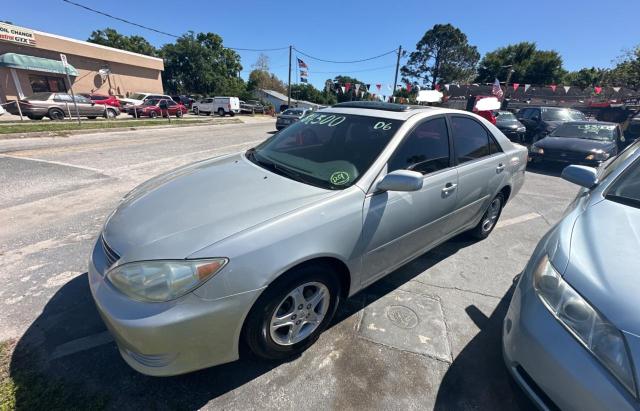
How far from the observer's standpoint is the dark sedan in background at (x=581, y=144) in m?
7.78

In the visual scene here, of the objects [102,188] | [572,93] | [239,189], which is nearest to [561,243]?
[239,189]

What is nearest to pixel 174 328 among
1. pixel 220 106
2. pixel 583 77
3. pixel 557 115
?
pixel 557 115

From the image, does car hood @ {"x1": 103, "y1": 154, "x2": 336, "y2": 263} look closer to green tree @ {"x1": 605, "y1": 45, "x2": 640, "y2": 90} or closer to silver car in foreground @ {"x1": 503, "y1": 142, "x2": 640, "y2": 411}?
silver car in foreground @ {"x1": 503, "y1": 142, "x2": 640, "y2": 411}

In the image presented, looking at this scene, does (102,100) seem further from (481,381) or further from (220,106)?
(481,381)

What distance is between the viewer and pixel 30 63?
2230 centimetres

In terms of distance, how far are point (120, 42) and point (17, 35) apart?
134ft

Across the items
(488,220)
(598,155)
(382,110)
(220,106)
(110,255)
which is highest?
(382,110)

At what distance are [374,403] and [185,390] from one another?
1.14 meters

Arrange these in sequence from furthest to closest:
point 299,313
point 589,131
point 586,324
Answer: point 589,131
point 299,313
point 586,324

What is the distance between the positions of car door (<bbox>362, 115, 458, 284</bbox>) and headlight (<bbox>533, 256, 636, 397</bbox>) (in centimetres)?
95

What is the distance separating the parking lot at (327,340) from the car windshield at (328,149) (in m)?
1.18

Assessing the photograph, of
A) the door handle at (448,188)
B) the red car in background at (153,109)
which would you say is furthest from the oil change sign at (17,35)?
the door handle at (448,188)

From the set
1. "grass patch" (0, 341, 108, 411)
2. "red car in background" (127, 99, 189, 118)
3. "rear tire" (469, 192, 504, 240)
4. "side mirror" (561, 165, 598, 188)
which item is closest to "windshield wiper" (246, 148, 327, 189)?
"grass patch" (0, 341, 108, 411)

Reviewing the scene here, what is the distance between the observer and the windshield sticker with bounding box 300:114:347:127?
290 cm
